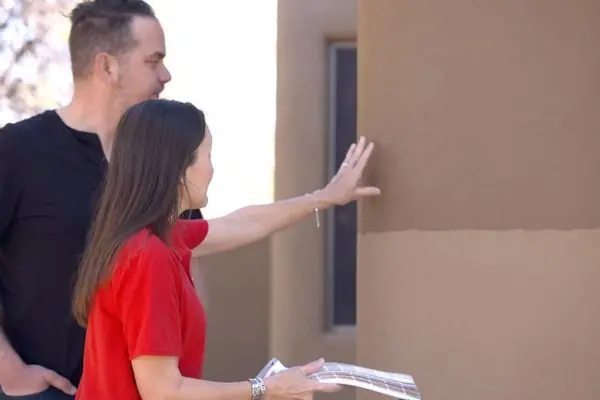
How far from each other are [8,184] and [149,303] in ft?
3.01

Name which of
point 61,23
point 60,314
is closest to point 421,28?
point 60,314

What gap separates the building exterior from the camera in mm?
3145

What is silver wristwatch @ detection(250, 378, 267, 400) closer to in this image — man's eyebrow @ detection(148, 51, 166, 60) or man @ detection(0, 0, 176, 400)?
man @ detection(0, 0, 176, 400)

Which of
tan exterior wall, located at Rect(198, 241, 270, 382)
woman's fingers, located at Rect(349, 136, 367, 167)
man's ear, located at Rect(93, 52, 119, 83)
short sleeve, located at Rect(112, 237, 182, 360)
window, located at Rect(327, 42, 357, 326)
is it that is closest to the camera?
short sleeve, located at Rect(112, 237, 182, 360)

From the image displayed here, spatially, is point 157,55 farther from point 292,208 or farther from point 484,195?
point 484,195

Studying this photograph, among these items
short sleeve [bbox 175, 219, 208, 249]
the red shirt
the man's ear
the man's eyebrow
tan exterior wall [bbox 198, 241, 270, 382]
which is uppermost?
the man's eyebrow

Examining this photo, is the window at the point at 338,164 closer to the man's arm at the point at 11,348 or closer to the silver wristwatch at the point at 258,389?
the man's arm at the point at 11,348

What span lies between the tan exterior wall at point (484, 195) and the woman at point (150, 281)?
116 centimetres

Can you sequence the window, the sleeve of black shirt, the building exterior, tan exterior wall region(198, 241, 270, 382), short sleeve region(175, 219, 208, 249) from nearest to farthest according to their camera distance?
short sleeve region(175, 219, 208, 249) → the sleeve of black shirt → the building exterior → the window → tan exterior wall region(198, 241, 270, 382)

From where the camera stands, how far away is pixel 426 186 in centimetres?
327

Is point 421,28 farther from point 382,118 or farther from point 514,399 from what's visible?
point 514,399

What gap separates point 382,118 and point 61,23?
6364 millimetres

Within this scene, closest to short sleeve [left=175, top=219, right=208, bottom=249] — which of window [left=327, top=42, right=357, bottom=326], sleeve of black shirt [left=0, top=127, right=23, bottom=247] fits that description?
sleeve of black shirt [left=0, top=127, right=23, bottom=247]

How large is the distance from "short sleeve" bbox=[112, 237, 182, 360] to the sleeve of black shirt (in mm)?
798
